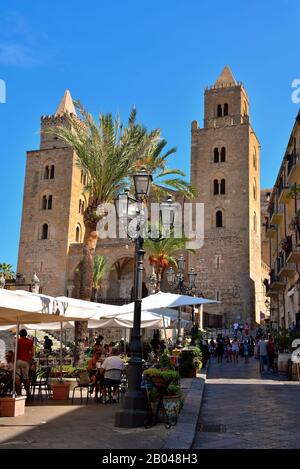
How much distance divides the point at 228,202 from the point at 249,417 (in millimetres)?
37217

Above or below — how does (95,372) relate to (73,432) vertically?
above

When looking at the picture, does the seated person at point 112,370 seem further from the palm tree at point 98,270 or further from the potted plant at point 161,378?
the palm tree at point 98,270

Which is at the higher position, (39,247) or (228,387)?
(39,247)

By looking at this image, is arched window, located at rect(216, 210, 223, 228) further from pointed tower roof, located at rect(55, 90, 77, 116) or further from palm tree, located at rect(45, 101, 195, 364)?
palm tree, located at rect(45, 101, 195, 364)

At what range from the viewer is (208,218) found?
4466cm

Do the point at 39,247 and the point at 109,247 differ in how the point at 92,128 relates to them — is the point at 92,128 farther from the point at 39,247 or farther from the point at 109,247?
the point at 39,247

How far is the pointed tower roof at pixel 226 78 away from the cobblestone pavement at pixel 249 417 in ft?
131

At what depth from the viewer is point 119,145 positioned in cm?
1780

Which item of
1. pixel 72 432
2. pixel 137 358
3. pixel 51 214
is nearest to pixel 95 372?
pixel 137 358

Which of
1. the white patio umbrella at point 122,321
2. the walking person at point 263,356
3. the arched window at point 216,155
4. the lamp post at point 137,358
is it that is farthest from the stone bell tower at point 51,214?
the lamp post at point 137,358

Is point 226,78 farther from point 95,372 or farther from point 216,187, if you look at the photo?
point 95,372

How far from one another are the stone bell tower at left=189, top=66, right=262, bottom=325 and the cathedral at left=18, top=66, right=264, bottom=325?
0.08m
